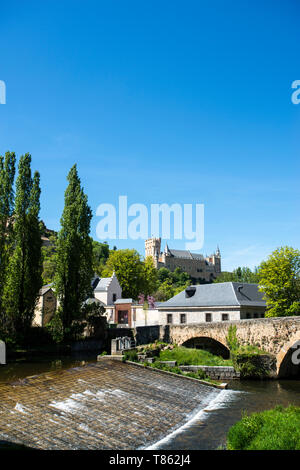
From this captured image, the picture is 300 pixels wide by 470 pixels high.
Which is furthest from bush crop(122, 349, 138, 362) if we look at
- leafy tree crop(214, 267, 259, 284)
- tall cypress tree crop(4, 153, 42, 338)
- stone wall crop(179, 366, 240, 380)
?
leafy tree crop(214, 267, 259, 284)

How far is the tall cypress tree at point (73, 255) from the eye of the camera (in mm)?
33312

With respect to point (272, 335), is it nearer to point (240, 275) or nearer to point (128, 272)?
point (128, 272)

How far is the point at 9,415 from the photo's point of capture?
12.3 meters

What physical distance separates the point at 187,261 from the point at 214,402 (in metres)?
155

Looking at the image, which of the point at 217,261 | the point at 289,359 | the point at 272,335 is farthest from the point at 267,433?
the point at 217,261

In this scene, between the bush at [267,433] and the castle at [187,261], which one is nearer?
the bush at [267,433]

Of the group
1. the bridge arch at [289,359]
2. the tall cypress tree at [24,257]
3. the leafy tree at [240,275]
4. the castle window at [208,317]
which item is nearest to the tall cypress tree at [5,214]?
the tall cypress tree at [24,257]

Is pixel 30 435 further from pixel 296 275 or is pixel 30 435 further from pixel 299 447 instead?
pixel 296 275

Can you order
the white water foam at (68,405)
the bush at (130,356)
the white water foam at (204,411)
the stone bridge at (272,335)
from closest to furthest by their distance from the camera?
the white water foam at (204,411) < the white water foam at (68,405) < the stone bridge at (272,335) < the bush at (130,356)

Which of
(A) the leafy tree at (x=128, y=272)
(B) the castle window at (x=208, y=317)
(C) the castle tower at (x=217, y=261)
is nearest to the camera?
(B) the castle window at (x=208, y=317)

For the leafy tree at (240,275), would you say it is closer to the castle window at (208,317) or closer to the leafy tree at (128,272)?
the leafy tree at (128,272)

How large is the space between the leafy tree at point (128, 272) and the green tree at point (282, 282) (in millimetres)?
36391

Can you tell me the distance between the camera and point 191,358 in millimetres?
26375
